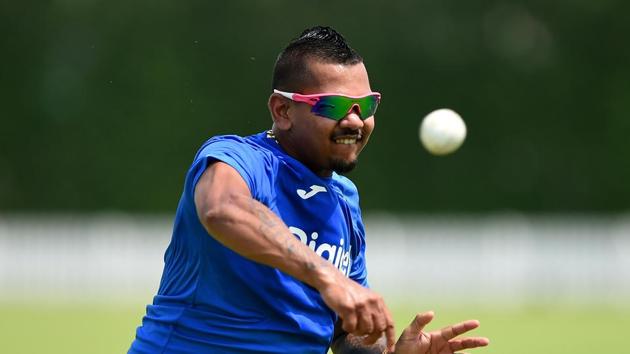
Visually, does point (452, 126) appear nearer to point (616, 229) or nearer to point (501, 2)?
point (616, 229)

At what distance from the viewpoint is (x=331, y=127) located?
237 inches

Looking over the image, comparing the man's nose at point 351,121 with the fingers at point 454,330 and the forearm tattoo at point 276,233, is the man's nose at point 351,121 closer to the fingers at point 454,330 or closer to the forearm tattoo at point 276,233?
the forearm tattoo at point 276,233

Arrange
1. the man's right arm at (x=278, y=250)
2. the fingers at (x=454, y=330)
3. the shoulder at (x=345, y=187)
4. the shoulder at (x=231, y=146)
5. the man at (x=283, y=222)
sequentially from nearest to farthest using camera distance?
the man's right arm at (x=278, y=250), the shoulder at (x=231, y=146), the man at (x=283, y=222), the fingers at (x=454, y=330), the shoulder at (x=345, y=187)

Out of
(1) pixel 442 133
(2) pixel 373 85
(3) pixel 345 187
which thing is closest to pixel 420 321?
(3) pixel 345 187

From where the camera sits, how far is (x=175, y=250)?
6027 millimetres

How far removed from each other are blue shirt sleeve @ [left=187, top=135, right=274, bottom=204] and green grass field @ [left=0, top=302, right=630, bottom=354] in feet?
31.4

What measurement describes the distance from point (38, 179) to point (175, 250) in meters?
29.1

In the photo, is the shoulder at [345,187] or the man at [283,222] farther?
the shoulder at [345,187]

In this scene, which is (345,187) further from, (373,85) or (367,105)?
Result: (373,85)

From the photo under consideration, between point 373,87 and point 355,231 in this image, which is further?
Answer: point 373,87

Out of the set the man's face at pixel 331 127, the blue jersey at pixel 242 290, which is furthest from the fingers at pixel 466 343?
the man's face at pixel 331 127

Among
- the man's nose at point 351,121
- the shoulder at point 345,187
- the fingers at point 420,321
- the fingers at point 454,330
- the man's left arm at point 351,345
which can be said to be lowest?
the man's left arm at point 351,345

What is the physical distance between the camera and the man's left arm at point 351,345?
6.67 metres

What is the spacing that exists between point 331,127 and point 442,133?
308 cm
